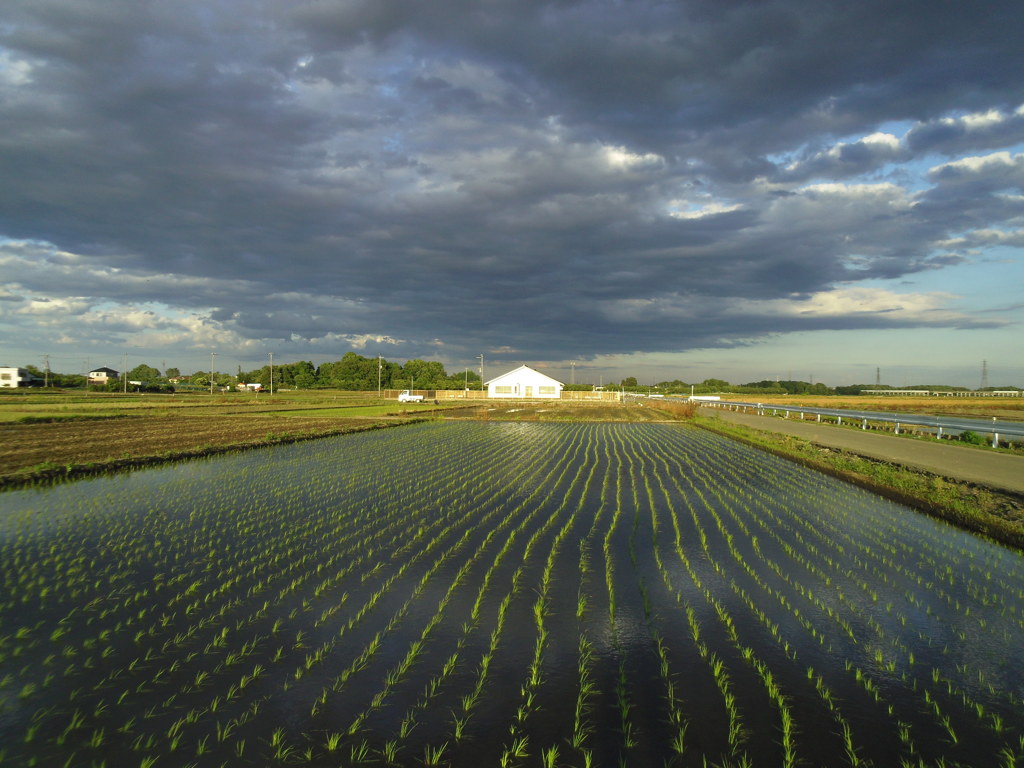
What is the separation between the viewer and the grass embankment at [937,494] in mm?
10867

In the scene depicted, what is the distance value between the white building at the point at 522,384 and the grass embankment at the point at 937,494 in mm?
57451

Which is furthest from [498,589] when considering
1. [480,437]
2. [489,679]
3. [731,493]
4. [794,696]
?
[480,437]

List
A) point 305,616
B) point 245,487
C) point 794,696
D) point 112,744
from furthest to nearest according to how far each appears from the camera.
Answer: point 245,487
point 305,616
point 794,696
point 112,744

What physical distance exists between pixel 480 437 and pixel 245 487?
15.8 meters

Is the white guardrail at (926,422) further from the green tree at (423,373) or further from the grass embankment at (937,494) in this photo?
the green tree at (423,373)

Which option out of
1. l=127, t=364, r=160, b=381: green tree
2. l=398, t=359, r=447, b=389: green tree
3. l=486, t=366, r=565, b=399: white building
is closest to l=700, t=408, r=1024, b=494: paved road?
l=486, t=366, r=565, b=399: white building

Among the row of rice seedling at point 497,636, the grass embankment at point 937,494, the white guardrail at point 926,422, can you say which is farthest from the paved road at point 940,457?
the row of rice seedling at point 497,636

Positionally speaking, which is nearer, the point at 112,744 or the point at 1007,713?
the point at 112,744

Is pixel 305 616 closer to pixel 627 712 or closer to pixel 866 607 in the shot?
pixel 627 712

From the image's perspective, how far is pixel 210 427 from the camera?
31.0m

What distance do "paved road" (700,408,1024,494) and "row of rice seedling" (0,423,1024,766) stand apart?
225 inches

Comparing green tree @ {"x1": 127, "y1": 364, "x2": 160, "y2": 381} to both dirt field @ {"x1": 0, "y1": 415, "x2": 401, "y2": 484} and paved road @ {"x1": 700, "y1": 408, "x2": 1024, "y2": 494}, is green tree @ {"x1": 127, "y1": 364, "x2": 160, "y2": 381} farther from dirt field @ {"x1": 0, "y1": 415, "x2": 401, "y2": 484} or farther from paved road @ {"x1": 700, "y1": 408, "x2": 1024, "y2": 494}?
paved road @ {"x1": 700, "y1": 408, "x2": 1024, "y2": 494}

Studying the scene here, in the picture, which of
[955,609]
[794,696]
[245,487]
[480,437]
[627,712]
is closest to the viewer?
[627,712]

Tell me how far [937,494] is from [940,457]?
8.78 m
